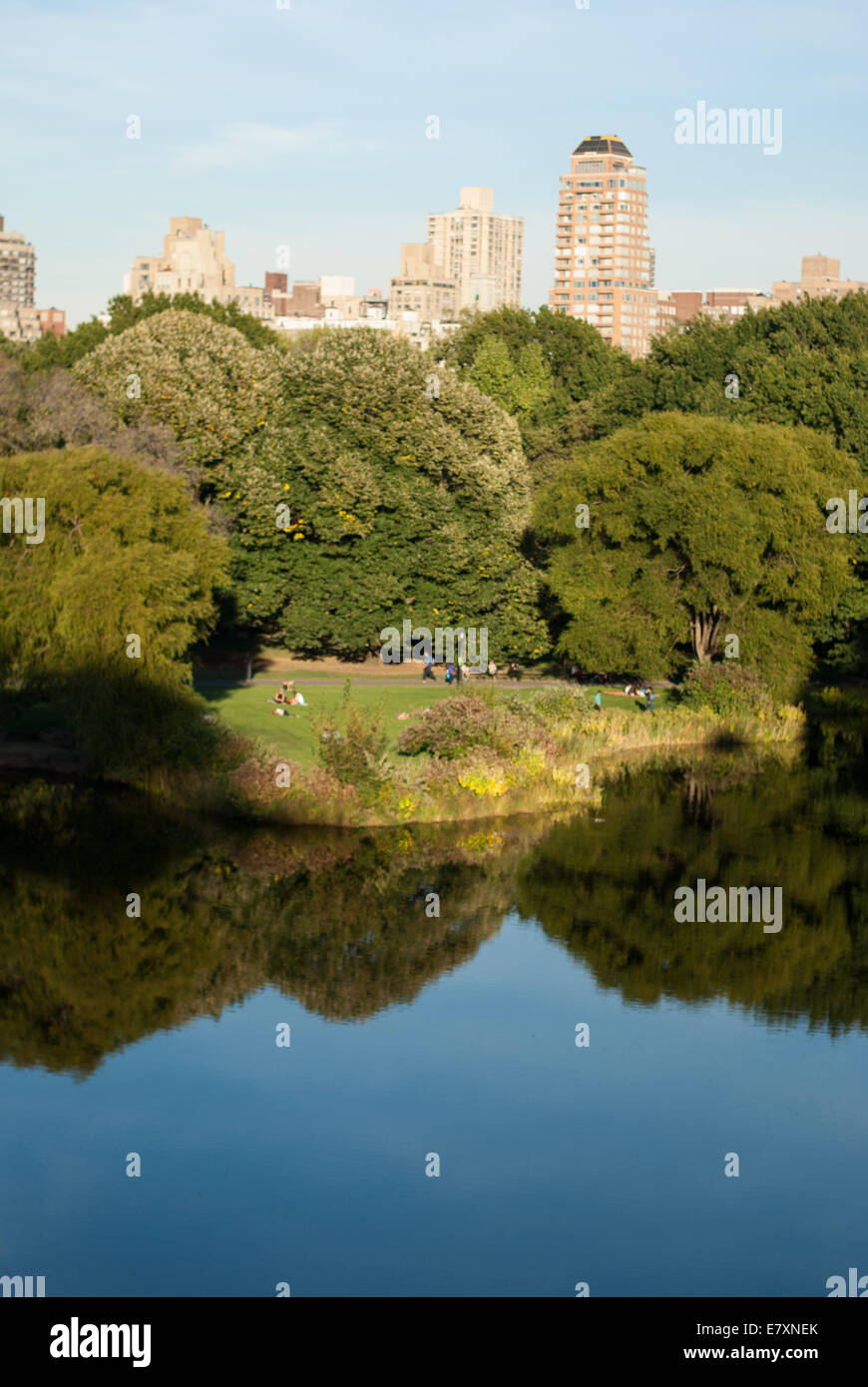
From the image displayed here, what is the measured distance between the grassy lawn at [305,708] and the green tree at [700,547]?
3.04 metres

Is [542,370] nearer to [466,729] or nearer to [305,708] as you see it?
[305,708]

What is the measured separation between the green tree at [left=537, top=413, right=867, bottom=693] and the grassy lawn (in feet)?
9.96

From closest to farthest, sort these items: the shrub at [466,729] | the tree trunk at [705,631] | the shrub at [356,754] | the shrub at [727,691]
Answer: the shrub at [356,754] < the shrub at [466,729] < the shrub at [727,691] < the tree trunk at [705,631]

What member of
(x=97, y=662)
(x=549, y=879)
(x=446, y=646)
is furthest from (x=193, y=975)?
(x=446, y=646)

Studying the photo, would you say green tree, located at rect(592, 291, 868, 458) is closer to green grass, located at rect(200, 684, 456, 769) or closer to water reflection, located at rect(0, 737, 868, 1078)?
green grass, located at rect(200, 684, 456, 769)

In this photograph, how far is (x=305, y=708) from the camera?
5441cm

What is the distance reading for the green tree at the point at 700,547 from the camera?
200ft

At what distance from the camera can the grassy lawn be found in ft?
159

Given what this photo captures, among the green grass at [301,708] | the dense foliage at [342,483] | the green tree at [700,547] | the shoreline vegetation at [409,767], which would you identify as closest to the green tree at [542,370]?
the dense foliage at [342,483]

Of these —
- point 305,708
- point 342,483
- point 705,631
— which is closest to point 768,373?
point 705,631

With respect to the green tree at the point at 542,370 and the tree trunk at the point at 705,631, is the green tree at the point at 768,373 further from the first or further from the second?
the tree trunk at the point at 705,631

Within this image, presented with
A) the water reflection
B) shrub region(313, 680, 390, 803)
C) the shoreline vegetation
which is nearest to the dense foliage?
the shoreline vegetation

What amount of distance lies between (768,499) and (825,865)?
24.0 metres

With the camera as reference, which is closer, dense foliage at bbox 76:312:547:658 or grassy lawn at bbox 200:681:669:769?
grassy lawn at bbox 200:681:669:769
